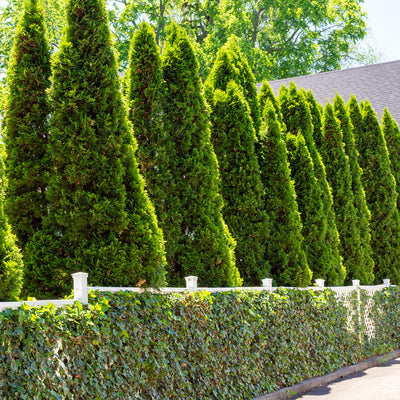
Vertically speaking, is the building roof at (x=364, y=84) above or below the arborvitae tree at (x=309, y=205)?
above

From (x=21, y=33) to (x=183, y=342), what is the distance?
3804 mm

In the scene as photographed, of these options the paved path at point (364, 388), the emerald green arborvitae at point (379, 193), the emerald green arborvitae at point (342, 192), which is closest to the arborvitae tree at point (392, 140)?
the emerald green arborvitae at point (379, 193)

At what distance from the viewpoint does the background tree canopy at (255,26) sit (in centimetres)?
2825

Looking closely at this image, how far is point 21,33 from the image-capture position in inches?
266

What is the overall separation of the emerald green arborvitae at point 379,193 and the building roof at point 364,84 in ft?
19.3

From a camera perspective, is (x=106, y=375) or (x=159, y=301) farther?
(x=159, y=301)

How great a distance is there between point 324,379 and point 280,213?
2.82 metres

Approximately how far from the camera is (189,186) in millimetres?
8273

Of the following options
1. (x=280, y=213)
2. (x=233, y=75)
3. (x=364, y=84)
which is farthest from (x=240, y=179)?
(x=364, y=84)

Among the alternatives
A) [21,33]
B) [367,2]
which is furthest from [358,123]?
[367,2]

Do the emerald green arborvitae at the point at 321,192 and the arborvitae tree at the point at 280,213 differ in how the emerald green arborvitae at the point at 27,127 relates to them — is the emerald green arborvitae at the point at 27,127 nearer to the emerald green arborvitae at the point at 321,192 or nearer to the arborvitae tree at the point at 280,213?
the arborvitae tree at the point at 280,213

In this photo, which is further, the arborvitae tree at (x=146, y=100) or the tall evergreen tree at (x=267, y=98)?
the tall evergreen tree at (x=267, y=98)

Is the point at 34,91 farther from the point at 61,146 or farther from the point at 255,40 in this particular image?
the point at 255,40

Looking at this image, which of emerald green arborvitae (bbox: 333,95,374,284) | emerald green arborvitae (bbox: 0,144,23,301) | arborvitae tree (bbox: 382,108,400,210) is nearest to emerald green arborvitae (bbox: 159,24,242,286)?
emerald green arborvitae (bbox: 0,144,23,301)
